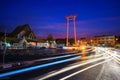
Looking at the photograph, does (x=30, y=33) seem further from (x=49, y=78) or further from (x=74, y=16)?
(x=49, y=78)

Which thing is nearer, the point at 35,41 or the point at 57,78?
the point at 57,78

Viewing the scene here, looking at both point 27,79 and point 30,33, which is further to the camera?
point 30,33

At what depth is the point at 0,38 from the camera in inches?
1908

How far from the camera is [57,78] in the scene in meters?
8.75

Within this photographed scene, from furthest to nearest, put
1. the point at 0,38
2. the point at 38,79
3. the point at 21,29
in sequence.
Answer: the point at 21,29 < the point at 0,38 < the point at 38,79

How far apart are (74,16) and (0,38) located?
38.6 m

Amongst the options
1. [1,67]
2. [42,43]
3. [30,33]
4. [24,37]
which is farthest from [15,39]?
[1,67]

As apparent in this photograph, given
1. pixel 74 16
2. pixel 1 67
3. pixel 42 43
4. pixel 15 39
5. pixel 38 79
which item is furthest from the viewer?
pixel 74 16

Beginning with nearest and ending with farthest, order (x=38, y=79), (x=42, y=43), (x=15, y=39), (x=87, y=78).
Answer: (x=38, y=79)
(x=87, y=78)
(x=15, y=39)
(x=42, y=43)

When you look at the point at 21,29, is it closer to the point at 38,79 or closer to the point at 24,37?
the point at 24,37

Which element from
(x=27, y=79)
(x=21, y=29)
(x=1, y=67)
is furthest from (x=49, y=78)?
(x=21, y=29)

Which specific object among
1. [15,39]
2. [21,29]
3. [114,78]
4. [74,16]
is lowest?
[114,78]

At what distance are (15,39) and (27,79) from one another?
46772mm

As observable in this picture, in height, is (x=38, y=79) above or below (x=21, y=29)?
below
